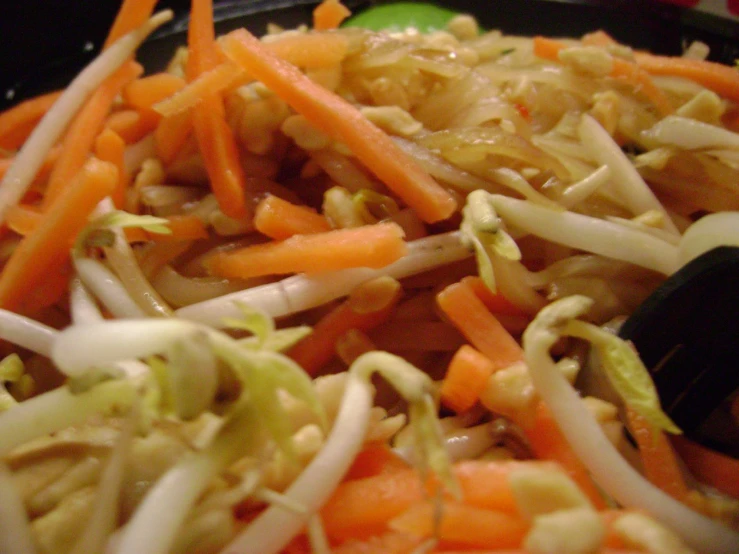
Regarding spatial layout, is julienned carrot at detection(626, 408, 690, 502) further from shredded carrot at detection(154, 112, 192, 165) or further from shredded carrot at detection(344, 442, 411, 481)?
shredded carrot at detection(154, 112, 192, 165)

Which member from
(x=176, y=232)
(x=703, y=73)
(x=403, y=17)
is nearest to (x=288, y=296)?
(x=176, y=232)

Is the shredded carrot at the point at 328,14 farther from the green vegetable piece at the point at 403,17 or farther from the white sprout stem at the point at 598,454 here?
the white sprout stem at the point at 598,454

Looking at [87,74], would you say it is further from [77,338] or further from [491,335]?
[491,335]

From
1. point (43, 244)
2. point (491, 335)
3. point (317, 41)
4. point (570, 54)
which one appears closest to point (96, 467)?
point (43, 244)

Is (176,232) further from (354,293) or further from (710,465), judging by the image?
(710,465)

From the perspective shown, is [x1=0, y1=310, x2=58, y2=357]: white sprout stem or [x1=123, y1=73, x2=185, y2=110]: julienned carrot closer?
[x1=0, y1=310, x2=58, y2=357]: white sprout stem

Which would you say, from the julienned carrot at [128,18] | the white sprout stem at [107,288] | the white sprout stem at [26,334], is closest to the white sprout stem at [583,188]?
the white sprout stem at [107,288]

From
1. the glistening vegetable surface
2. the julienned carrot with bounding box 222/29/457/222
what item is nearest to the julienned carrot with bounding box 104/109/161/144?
the glistening vegetable surface
